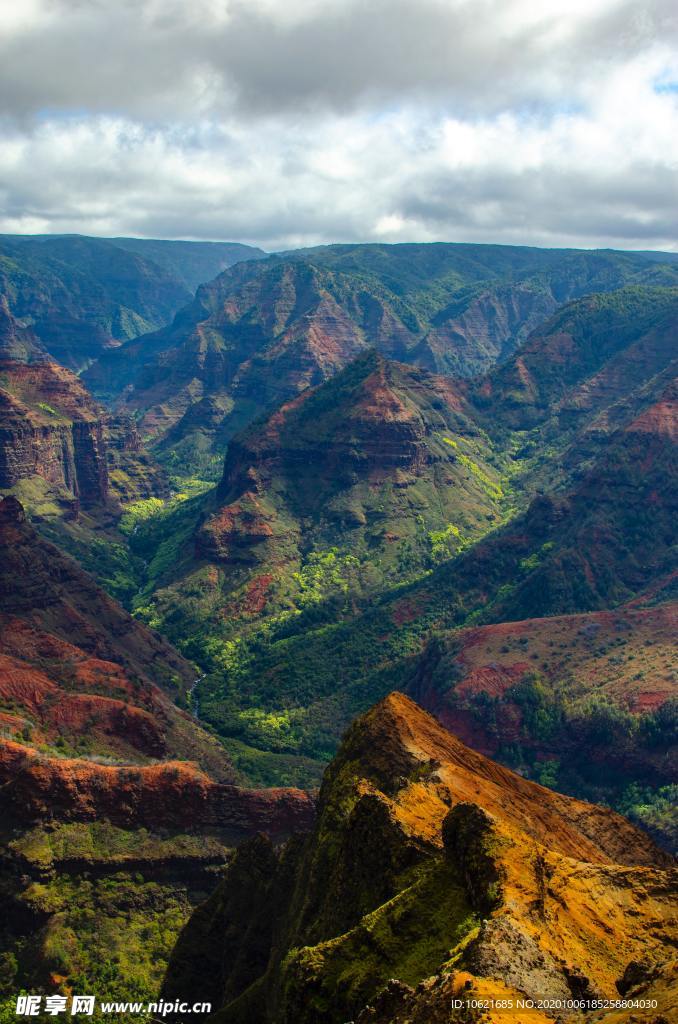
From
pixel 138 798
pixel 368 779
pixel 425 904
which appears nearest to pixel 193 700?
pixel 138 798

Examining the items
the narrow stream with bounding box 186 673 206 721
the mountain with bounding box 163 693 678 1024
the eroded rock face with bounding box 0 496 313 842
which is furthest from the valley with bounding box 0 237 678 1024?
the narrow stream with bounding box 186 673 206 721

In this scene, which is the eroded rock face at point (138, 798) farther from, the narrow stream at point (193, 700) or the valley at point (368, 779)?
the narrow stream at point (193, 700)

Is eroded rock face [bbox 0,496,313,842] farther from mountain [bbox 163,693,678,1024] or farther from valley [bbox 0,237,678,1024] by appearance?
mountain [bbox 163,693,678,1024]

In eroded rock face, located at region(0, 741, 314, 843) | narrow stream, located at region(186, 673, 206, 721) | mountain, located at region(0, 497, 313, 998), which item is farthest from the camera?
narrow stream, located at region(186, 673, 206, 721)

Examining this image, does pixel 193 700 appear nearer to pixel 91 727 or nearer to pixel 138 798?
pixel 91 727

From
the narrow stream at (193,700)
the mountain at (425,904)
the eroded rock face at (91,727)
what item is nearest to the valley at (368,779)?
the mountain at (425,904)

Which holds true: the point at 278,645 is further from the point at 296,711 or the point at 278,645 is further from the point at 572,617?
the point at 572,617
